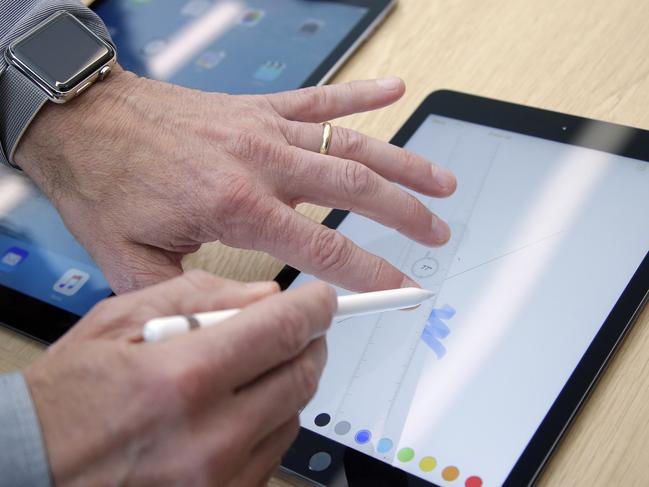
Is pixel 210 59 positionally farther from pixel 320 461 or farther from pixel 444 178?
pixel 320 461

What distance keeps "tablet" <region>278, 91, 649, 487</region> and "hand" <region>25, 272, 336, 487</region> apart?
0.15 metres

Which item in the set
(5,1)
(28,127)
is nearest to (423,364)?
(28,127)

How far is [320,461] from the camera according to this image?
0.67 m

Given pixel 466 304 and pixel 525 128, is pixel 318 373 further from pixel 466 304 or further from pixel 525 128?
pixel 525 128

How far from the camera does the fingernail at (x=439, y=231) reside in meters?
0.76

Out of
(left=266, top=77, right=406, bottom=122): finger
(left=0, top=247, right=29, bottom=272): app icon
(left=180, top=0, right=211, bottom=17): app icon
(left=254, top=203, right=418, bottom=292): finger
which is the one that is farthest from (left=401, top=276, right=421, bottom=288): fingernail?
(left=180, top=0, right=211, bottom=17): app icon

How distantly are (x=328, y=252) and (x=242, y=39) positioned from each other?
47 centimetres

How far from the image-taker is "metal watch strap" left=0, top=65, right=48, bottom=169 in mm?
826

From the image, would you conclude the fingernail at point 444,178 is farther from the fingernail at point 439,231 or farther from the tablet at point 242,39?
the tablet at point 242,39

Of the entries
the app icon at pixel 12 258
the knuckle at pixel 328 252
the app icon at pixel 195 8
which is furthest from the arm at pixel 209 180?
the app icon at pixel 195 8

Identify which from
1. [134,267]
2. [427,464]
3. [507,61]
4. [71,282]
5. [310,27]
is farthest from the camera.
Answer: [310,27]

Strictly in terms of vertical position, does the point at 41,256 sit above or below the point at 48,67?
below

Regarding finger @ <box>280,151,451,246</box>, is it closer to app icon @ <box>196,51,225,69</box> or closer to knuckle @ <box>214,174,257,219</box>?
knuckle @ <box>214,174,257,219</box>

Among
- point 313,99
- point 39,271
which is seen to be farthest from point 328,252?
point 39,271
